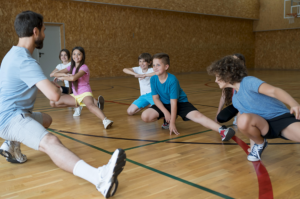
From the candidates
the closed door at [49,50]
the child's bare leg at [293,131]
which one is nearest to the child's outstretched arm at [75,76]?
the child's bare leg at [293,131]

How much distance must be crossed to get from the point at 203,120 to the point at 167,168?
89cm

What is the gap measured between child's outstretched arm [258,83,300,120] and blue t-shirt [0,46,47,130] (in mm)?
1255

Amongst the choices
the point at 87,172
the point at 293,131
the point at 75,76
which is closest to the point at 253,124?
the point at 293,131

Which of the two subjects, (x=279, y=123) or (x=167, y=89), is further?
(x=167, y=89)

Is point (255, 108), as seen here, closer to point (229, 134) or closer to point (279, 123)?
point (279, 123)

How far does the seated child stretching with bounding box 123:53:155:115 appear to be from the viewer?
140 inches

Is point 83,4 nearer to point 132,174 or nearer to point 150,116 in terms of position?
point 150,116

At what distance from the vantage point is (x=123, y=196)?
1464 mm

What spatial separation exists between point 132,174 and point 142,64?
2.16 metres

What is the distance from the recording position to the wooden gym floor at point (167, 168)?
1.50 m

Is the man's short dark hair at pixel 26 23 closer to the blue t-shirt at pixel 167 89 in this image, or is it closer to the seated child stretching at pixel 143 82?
the blue t-shirt at pixel 167 89

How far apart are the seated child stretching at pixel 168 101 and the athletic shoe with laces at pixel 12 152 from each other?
128 centimetres

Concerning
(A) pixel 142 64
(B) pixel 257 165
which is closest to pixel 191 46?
(A) pixel 142 64

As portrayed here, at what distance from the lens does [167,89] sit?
2771mm
